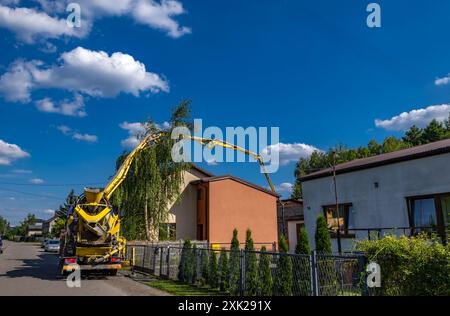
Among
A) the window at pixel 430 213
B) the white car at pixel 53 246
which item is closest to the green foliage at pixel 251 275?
the window at pixel 430 213

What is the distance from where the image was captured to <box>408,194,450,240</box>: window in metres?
14.4

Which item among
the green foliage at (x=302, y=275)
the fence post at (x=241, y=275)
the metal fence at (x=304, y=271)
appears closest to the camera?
the metal fence at (x=304, y=271)

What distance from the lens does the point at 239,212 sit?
33.4 meters

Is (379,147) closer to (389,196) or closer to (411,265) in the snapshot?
(389,196)

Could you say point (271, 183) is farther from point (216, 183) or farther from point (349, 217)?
point (349, 217)

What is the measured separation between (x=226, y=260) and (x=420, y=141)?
163 ft

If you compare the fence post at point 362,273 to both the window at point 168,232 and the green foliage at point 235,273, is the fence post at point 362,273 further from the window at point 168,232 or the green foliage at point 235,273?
the window at point 168,232

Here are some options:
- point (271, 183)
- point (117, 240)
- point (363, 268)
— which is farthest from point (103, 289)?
point (271, 183)

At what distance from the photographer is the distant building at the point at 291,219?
111 feet

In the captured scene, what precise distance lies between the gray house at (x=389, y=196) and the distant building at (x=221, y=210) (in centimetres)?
1291

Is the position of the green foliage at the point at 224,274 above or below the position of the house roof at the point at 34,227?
below

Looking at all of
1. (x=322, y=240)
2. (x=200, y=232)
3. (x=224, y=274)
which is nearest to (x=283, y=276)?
(x=224, y=274)

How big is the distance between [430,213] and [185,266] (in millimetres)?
9841
